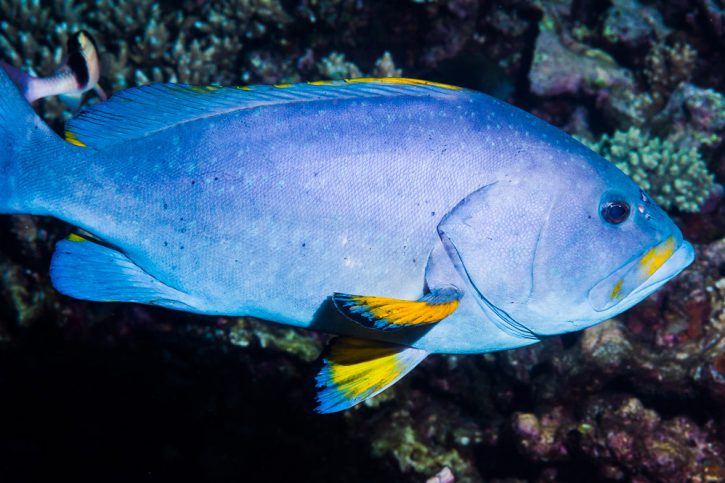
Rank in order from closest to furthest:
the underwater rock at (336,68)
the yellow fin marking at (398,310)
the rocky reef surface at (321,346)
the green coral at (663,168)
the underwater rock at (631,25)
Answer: the yellow fin marking at (398,310), the rocky reef surface at (321,346), the green coral at (663,168), the underwater rock at (336,68), the underwater rock at (631,25)

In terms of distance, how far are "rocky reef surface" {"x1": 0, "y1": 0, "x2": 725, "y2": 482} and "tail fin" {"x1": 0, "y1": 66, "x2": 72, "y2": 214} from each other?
2.44 meters

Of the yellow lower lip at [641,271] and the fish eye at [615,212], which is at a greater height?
the fish eye at [615,212]

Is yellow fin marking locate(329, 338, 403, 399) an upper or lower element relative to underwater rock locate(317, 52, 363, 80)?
lower

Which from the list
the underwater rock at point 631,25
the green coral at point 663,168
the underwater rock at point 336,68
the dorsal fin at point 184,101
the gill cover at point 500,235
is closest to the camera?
the gill cover at point 500,235

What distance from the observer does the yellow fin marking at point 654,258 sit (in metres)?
1.71

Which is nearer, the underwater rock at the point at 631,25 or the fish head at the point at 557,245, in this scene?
the fish head at the point at 557,245

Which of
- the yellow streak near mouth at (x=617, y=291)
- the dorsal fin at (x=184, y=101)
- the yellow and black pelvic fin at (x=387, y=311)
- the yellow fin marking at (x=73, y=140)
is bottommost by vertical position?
the yellow and black pelvic fin at (x=387, y=311)

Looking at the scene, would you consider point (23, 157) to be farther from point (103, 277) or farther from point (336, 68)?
point (336, 68)

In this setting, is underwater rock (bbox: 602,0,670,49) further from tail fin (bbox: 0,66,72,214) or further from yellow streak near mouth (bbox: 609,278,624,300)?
tail fin (bbox: 0,66,72,214)

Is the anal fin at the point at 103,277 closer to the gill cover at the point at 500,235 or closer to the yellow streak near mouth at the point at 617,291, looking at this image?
the gill cover at the point at 500,235

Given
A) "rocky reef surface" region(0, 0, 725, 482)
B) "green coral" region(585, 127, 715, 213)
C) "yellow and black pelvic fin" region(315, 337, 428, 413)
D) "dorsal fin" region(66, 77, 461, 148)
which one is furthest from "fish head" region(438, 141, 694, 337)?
"green coral" region(585, 127, 715, 213)

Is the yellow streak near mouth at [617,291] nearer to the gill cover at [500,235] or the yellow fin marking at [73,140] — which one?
the gill cover at [500,235]

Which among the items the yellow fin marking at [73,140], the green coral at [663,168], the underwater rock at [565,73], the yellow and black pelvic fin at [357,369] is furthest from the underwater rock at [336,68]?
the yellow and black pelvic fin at [357,369]

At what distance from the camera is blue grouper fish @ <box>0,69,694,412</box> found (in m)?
1.71
